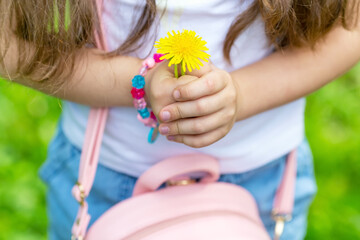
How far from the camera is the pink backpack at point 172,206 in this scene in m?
0.67

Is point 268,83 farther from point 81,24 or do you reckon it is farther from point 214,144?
point 81,24

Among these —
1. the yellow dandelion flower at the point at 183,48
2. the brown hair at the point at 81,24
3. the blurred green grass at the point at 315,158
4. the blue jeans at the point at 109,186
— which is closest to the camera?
the yellow dandelion flower at the point at 183,48

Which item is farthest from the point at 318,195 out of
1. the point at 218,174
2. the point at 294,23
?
the point at 294,23

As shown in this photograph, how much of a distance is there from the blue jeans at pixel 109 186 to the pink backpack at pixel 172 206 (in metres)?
0.07

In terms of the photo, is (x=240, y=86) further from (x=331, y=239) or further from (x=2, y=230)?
(x=2, y=230)

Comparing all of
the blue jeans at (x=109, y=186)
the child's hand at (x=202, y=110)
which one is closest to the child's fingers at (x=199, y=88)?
the child's hand at (x=202, y=110)

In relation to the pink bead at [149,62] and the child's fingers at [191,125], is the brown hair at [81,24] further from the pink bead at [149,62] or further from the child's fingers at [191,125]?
the child's fingers at [191,125]

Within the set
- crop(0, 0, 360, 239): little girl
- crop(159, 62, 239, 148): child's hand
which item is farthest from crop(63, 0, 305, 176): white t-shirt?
crop(159, 62, 239, 148): child's hand

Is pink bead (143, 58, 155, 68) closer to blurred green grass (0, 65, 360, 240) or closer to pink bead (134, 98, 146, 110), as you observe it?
pink bead (134, 98, 146, 110)

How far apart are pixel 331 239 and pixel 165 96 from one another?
93 cm

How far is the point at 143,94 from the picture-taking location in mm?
671

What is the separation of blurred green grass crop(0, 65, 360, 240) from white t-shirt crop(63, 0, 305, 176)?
0.62 meters

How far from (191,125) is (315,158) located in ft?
3.26

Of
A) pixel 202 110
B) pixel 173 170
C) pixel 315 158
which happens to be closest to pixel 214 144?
pixel 173 170
